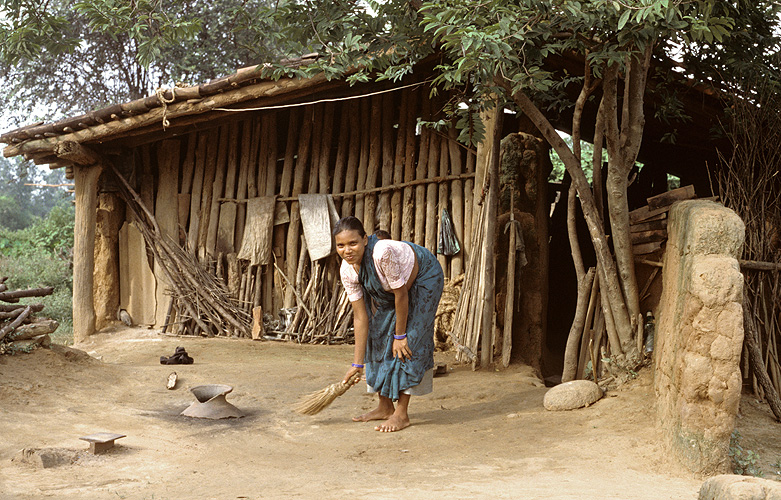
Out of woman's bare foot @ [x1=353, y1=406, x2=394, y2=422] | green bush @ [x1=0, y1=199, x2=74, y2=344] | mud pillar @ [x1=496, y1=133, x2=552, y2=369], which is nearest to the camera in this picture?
woman's bare foot @ [x1=353, y1=406, x2=394, y2=422]

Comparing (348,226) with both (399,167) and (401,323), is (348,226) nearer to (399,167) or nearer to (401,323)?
(401,323)

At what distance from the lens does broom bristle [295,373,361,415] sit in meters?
4.68

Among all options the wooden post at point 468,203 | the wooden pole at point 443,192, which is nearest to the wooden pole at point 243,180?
the wooden pole at point 443,192

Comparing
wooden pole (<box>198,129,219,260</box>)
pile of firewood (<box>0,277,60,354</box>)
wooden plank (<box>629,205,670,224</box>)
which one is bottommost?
pile of firewood (<box>0,277,60,354</box>)

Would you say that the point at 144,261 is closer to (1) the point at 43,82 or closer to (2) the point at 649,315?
(2) the point at 649,315

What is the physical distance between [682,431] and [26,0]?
17.9 feet

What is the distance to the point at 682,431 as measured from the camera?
3.63 metres

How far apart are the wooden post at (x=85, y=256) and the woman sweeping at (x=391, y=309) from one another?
502 cm

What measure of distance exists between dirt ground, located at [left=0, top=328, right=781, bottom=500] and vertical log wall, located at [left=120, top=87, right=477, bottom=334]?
1934 millimetres

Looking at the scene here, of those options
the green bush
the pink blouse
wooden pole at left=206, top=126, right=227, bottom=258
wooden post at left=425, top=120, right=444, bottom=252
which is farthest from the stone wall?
the green bush

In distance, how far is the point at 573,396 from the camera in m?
A: 4.83

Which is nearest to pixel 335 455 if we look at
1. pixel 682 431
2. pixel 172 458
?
pixel 172 458

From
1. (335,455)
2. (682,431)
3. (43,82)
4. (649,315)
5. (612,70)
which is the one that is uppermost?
(43,82)

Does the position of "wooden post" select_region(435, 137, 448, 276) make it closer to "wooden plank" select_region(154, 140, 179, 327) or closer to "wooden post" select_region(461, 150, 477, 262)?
"wooden post" select_region(461, 150, 477, 262)
